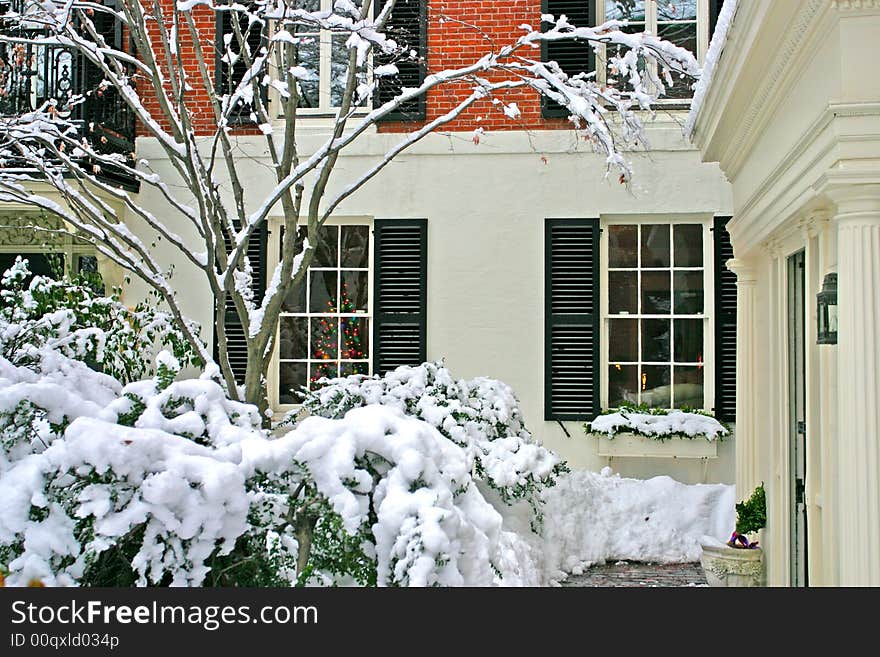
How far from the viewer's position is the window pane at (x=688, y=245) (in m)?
10.0

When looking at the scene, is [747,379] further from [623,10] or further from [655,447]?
[623,10]

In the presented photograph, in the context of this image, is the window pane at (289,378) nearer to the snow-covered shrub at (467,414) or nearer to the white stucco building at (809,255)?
the snow-covered shrub at (467,414)

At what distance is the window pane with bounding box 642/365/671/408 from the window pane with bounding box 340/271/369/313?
295 centimetres

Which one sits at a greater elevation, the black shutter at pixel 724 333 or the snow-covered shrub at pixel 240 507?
the black shutter at pixel 724 333

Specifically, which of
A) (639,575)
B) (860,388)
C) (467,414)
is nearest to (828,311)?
(860,388)

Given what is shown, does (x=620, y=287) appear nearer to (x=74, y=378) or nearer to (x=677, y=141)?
(x=677, y=141)

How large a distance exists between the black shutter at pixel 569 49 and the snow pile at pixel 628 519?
144 inches

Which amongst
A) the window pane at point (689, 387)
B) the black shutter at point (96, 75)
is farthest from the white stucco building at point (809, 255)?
the black shutter at point (96, 75)

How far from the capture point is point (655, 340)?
1003 cm

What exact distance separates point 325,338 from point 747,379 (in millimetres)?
4741

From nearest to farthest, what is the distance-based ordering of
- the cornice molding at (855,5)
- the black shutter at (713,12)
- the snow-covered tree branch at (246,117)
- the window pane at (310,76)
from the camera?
the cornice molding at (855,5) < the snow-covered tree branch at (246,117) < the black shutter at (713,12) < the window pane at (310,76)

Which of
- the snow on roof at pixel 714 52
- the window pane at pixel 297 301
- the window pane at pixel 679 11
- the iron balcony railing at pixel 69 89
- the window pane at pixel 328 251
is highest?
the window pane at pixel 679 11

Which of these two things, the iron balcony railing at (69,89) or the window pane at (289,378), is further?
the window pane at (289,378)

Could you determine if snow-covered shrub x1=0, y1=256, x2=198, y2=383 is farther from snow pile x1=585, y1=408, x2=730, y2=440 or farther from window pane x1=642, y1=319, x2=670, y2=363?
window pane x1=642, y1=319, x2=670, y2=363
